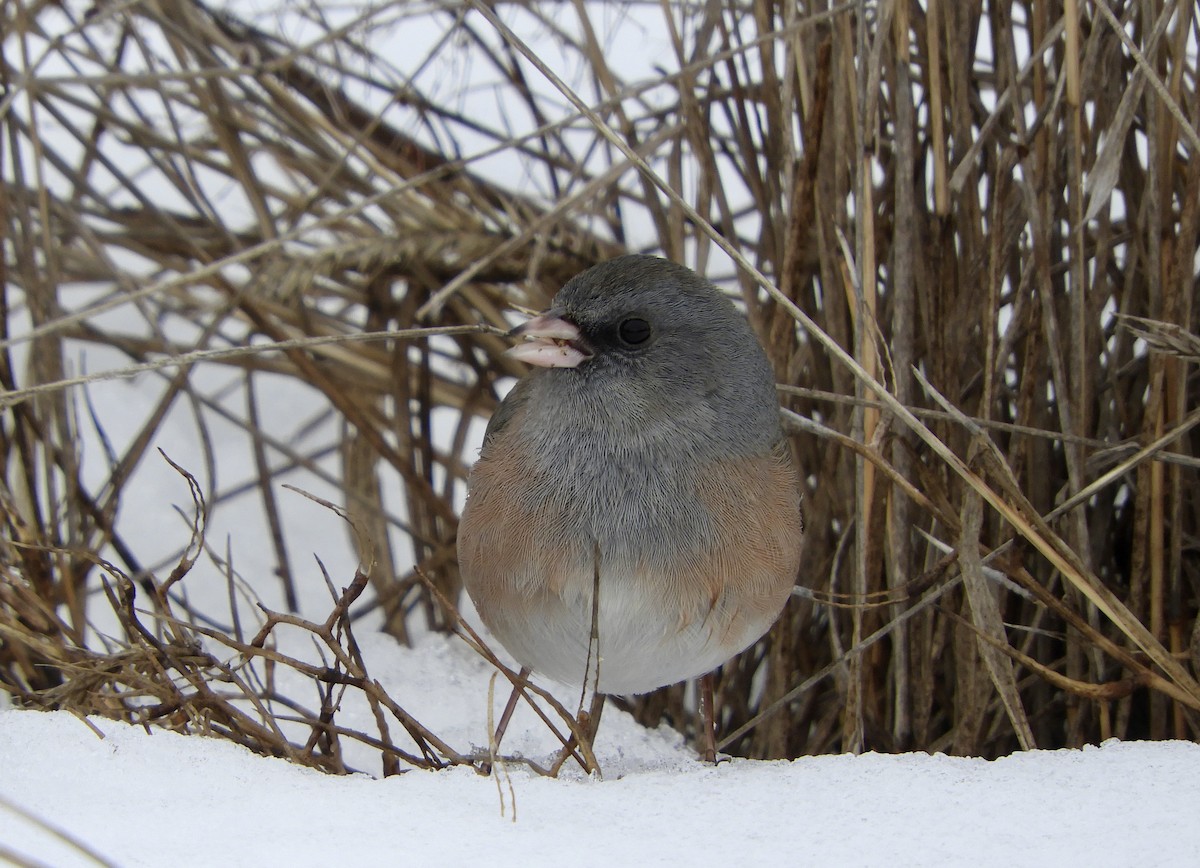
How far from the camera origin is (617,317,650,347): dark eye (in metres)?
1.59

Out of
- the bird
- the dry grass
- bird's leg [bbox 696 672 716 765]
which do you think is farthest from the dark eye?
bird's leg [bbox 696 672 716 765]

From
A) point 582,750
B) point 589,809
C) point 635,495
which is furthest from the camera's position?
point 635,495

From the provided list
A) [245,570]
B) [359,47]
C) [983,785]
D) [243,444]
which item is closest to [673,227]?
[359,47]

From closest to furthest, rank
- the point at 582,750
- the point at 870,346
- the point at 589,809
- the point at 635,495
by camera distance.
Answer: the point at 589,809 → the point at 582,750 → the point at 635,495 → the point at 870,346

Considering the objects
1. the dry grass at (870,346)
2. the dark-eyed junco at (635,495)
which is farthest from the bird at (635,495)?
the dry grass at (870,346)

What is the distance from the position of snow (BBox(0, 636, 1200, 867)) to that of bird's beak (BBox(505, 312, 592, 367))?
1.64 ft

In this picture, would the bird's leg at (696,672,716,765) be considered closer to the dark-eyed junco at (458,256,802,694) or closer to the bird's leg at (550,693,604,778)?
the dark-eyed junco at (458,256,802,694)

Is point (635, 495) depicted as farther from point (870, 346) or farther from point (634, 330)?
point (870, 346)

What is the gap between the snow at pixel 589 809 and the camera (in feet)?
3.57

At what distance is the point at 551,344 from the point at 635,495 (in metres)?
0.22

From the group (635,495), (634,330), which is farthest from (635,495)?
(634,330)

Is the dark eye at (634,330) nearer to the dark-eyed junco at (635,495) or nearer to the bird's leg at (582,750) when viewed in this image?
the dark-eyed junco at (635,495)

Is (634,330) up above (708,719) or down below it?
above

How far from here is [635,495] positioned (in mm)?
1515
